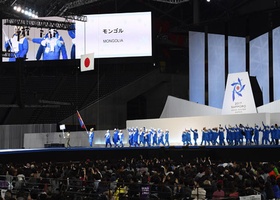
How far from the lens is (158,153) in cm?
2781

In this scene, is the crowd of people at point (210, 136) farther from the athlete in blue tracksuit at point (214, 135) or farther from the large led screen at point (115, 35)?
the large led screen at point (115, 35)

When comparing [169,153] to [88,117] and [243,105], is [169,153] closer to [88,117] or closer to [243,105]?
[243,105]

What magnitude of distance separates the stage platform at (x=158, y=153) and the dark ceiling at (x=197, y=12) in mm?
7840

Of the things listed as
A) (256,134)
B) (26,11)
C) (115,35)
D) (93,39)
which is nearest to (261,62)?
(115,35)

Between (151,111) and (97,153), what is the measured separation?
14.0 metres

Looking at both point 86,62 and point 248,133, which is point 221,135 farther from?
point 86,62

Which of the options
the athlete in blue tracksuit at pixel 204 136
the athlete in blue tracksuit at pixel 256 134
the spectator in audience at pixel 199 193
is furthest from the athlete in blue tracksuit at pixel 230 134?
the spectator in audience at pixel 199 193

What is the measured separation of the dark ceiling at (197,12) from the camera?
1275 inches

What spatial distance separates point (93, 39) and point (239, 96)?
37.1ft

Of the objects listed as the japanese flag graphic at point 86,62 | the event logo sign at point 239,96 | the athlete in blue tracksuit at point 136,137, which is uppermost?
the japanese flag graphic at point 86,62

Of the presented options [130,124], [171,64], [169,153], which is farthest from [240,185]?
[171,64]

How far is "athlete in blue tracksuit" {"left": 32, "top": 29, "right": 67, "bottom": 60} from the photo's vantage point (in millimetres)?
38025

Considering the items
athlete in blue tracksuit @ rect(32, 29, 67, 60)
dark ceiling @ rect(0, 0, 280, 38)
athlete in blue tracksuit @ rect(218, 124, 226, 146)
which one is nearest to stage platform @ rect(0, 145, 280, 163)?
athlete in blue tracksuit @ rect(218, 124, 226, 146)

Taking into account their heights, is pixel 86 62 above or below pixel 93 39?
below
